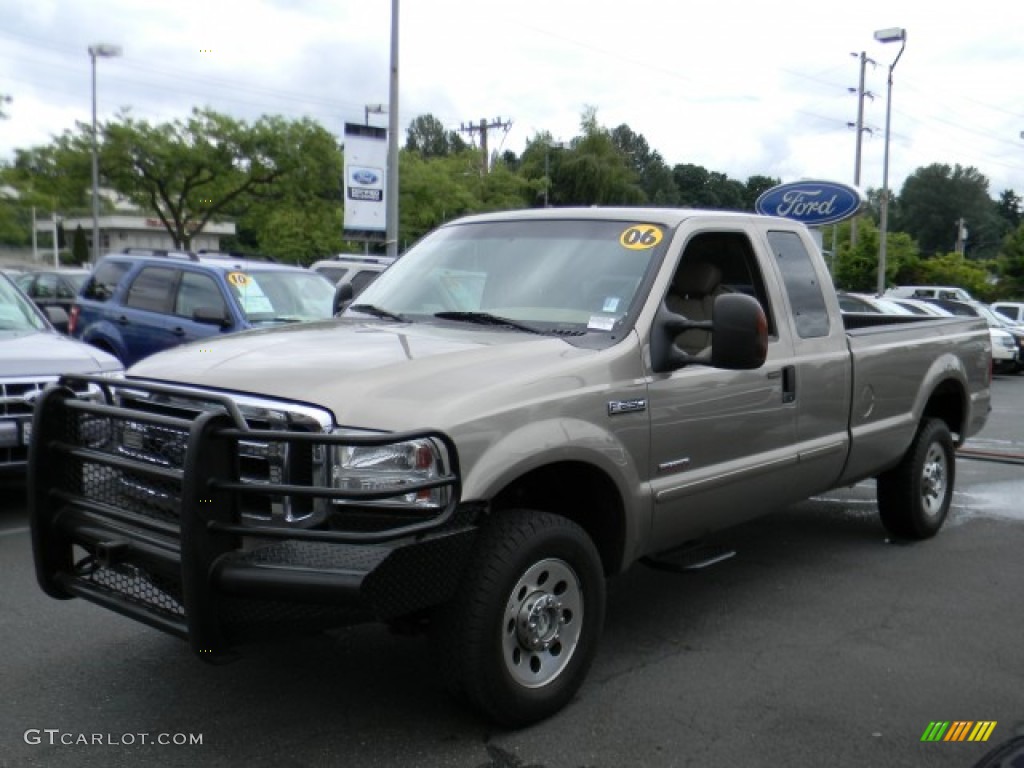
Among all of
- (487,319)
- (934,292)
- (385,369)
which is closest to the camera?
(385,369)

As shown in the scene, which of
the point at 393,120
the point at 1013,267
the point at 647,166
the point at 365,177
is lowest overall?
the point at 1013,267

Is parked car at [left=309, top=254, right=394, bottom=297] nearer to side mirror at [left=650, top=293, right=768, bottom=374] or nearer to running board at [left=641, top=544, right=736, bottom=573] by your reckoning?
running board at [left=641, top=544, right=736, bottom=573]

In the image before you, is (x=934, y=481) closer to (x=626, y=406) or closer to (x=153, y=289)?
(x=626, y=406)

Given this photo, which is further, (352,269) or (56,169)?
(56,169)

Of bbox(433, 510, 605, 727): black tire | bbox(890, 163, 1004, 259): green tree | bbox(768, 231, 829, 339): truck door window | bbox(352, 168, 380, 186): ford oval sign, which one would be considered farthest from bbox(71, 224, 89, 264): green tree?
bbox(890, 163, 1004, 259): green tree

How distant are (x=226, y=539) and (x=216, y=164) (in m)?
32.6

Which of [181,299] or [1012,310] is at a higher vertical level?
[181,299]

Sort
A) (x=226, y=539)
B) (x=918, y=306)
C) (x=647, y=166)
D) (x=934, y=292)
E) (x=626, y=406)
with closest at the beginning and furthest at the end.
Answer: (x=226, y=539), (x=626, y=406), (x=918, y=306), (x=934, y=292), (x=647, y=166)

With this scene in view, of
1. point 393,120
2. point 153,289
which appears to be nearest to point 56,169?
point 393,120

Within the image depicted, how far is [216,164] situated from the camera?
1325 inches

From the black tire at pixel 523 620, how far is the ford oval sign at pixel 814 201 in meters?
10.0

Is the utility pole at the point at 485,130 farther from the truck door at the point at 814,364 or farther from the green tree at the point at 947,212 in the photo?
the green tree at the point at 947,212

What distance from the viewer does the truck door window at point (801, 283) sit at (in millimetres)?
5363

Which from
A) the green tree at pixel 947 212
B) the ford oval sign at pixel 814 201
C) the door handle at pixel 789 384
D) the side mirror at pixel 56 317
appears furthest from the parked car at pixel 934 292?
the green tree at pixel 947 212
